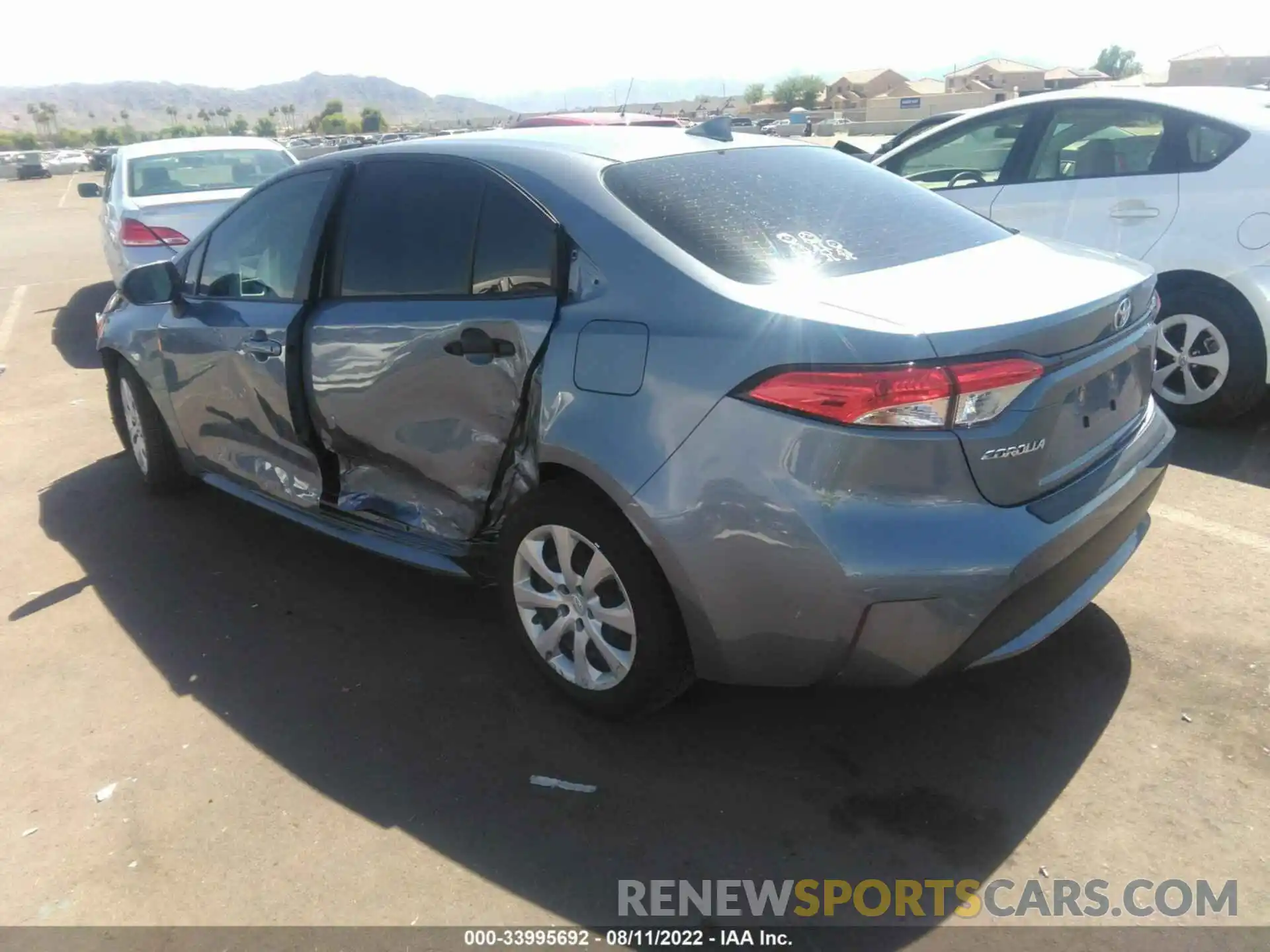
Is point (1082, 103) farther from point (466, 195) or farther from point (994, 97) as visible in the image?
point (994, 97)

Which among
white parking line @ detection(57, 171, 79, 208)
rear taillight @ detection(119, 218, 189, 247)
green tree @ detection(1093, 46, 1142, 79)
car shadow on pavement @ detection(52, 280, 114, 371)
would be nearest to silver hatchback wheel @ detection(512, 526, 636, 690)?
rear taillight @ detection(119, 218, 189, 247)

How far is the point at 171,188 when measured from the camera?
9000 millimetres

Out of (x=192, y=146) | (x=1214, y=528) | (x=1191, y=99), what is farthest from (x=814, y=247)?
(x=192, y=146)

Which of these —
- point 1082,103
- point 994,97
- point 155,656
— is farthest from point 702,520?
point 994,97

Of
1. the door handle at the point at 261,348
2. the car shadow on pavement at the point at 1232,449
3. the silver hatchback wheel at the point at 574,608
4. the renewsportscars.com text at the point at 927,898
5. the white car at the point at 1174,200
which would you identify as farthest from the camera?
the white car at the point at 1174,200

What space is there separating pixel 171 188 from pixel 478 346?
7.19 metres

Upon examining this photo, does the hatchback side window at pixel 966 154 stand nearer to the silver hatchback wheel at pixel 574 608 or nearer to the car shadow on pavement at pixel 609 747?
the car shadow on pavement at pixel 609 747

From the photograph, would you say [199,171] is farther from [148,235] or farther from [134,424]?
[134,424]

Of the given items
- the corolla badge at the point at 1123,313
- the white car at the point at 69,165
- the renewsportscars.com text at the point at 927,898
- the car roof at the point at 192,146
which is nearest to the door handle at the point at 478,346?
the renewsportscars.com text at the point at 927,898

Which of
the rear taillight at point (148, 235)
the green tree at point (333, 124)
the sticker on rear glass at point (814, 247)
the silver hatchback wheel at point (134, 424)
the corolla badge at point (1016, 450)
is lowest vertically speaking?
the green tree at point (333, 124)

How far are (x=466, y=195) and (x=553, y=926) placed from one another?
226 cm

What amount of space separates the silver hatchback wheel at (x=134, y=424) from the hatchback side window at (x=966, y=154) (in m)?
4.50

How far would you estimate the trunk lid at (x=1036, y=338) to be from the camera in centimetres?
245

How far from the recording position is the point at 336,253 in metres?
3.76
